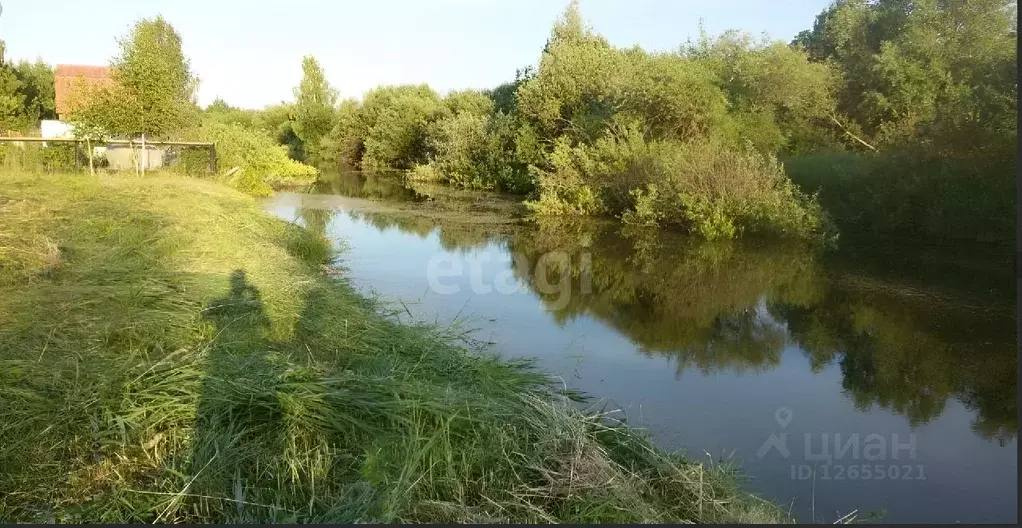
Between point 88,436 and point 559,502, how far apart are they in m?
2.61

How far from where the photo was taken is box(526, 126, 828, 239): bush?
15.9 metres

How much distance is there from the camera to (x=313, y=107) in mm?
53656

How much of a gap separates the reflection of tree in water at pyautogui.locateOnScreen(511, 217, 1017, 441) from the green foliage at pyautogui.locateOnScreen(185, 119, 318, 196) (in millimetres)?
11638

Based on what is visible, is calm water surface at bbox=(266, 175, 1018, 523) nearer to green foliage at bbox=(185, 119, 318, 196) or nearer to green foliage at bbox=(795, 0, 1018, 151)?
green foliage at bbox=(795, 0, 1018, 151)

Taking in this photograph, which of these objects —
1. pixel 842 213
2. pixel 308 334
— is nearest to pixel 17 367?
pixel 308 334

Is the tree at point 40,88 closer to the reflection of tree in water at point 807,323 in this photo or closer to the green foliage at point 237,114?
the green foliage at point 237,114

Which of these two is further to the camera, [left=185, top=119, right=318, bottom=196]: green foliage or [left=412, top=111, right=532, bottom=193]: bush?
[left=412, top=111, right=532, bottom=193]: bush

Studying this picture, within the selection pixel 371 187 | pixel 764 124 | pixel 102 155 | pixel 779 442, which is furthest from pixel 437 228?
pixel 371 187

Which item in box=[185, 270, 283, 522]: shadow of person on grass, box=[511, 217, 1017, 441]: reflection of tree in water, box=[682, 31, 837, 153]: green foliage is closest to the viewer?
box=[185, 270, 283, 522]: shadow of person on grass

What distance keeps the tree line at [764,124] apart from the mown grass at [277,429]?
38.6ft

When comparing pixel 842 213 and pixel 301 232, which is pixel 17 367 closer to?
pixel 301 232

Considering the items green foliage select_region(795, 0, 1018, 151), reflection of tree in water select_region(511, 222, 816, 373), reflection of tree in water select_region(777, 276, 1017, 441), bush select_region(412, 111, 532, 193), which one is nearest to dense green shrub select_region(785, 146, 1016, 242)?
green foliage select_region(795, 0, 1018, 151)

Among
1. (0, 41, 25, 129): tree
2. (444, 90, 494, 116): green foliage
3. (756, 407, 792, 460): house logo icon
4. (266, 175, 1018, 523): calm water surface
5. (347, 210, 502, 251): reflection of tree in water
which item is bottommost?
(756, 407, 792, 460): house logo icon

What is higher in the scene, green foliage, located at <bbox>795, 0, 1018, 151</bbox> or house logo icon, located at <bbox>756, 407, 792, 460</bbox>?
green foliage, located at <bbox>795, 0, 1018, 151</bbox>
